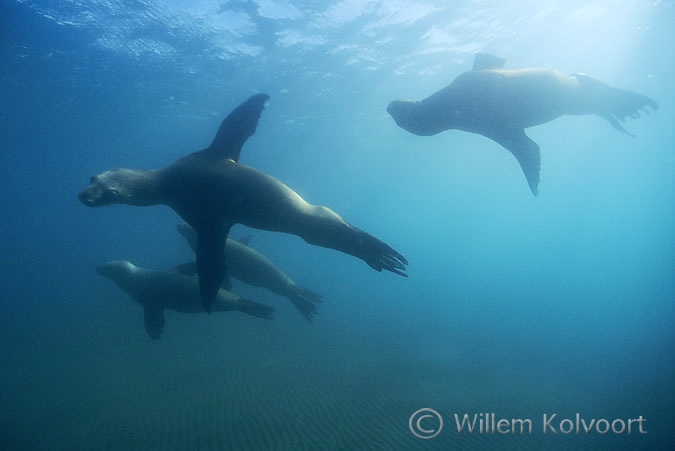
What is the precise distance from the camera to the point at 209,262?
4035 mm

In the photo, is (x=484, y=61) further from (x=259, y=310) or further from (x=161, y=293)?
(x=161, y=293)

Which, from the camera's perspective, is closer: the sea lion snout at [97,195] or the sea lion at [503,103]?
the sea lion snout at [97,195]

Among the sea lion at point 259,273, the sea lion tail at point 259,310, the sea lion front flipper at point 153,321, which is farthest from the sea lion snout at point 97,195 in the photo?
the sea lion front flipper at point 153,321

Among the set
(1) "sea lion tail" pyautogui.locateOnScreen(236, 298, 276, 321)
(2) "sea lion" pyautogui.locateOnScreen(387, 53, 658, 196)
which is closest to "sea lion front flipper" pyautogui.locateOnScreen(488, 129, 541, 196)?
(2) "sea lion" pyautogui.locateOnScreen(387, 53, 658, 196)

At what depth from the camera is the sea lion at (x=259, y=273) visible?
8641 mm

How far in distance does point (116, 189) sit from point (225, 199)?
1067 millimetres

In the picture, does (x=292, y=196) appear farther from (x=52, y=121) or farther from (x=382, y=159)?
(x=382, y=159)

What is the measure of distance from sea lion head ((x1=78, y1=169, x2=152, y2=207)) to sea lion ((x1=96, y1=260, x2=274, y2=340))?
4097mm

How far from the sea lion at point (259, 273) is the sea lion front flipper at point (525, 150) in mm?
5628

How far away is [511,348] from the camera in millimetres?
15469

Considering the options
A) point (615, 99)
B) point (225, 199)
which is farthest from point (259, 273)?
point (615, 99)

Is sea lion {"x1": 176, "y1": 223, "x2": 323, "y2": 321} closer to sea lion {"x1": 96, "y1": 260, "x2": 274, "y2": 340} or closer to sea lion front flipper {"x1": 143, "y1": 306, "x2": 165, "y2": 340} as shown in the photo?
sea lion {"x1": 96, "y1": 260, "x2": 274, "y2": 340}

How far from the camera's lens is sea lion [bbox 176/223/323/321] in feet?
28.3

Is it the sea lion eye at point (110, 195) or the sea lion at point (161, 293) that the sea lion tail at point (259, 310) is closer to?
the sea lion at point (161, 293)
